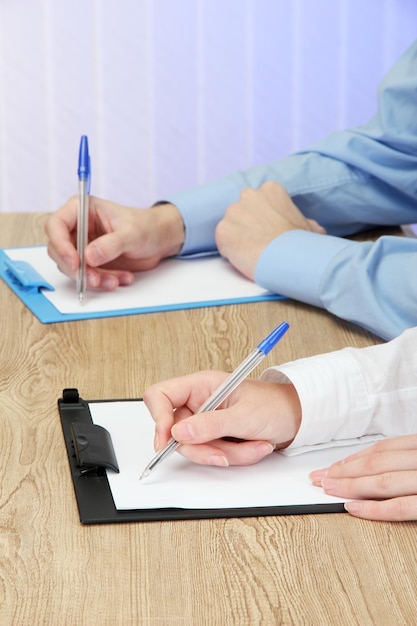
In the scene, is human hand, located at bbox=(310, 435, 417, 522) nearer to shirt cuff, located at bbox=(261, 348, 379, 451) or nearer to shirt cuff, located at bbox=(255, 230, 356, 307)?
shirt cuff, located at bbox=(261, 348, 379, 451)

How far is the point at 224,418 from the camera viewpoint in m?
0.80

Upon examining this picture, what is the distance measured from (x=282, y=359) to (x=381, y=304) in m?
0.17

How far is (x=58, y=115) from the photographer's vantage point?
9.79 ft

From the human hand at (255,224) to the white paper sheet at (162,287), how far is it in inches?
1.1

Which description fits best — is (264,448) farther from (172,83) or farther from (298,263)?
(172,83)

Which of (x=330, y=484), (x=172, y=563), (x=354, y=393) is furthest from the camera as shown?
(x=354, y=393)

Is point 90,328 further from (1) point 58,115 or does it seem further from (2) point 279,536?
Result: (1) point 58,115

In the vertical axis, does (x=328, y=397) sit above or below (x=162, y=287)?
above

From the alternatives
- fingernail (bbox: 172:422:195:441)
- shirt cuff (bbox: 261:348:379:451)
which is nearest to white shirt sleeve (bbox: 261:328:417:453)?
shirt cuff (bbox: 261:348:379:451)

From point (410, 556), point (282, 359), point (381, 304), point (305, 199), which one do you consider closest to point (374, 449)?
point (410, 556)

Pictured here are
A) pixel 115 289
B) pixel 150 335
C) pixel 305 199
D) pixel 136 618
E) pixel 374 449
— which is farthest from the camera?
pixel 305 199

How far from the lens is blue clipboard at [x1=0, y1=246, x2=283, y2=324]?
118 cm

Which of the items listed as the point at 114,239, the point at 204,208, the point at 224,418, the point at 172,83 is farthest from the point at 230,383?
the point at 172,83

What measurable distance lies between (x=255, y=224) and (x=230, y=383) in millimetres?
590
